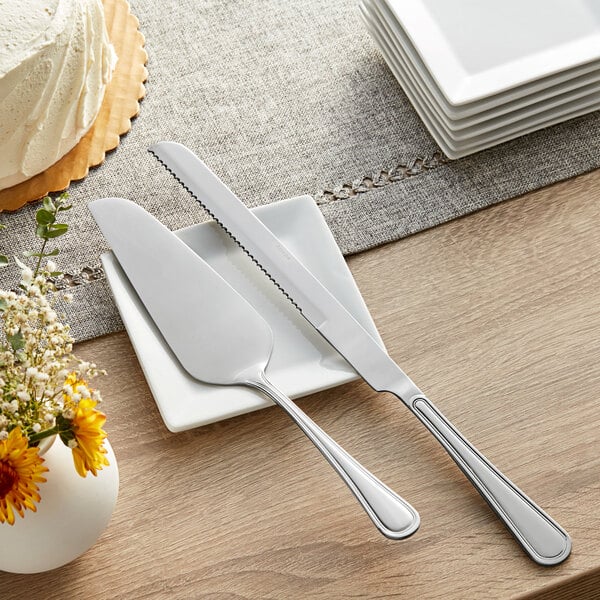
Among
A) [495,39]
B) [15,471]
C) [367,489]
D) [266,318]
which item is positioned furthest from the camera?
[495,39]

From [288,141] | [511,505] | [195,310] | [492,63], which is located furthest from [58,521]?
[492,63]

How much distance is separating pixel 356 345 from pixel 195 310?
0.14m

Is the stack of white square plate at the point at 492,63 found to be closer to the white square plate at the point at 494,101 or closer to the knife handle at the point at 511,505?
the white square plate at the point at 494,101

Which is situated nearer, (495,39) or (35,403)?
(35,403)

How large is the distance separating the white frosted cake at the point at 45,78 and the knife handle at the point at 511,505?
46 centimetres

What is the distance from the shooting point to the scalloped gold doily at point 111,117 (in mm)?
823

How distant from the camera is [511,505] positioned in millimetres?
593

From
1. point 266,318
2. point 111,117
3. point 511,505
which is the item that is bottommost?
point 511,505

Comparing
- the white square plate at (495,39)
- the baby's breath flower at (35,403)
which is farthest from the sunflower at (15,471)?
the white square plate at (495,39)

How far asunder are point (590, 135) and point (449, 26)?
182mm

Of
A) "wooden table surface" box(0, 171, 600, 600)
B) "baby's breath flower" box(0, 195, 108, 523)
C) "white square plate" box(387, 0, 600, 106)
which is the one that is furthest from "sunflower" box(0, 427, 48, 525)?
"white square plate" box(387, 0, 600, 106)

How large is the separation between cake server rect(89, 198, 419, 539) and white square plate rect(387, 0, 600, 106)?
292mm

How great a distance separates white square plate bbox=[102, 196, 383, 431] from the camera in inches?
25.9

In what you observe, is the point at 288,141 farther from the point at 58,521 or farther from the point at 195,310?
the point at 58,521
